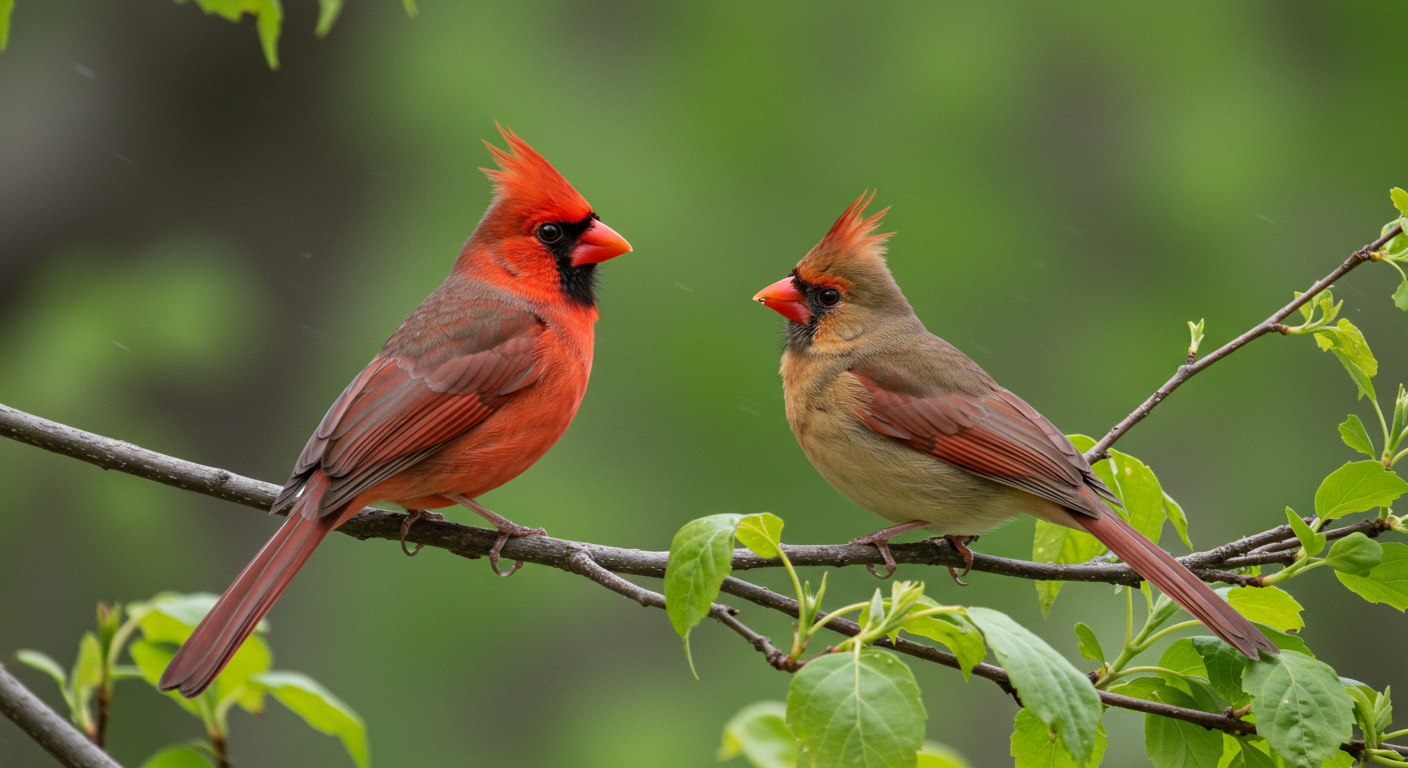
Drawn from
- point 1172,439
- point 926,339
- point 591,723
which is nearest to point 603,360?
point 591,723

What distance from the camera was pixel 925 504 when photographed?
2.66m

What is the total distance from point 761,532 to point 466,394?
1083 millimetres

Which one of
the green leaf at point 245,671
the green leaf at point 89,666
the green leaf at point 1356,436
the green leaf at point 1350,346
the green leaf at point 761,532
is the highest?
the green leaf at point 1350,346

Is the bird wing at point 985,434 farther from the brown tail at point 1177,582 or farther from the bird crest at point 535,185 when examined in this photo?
the bird crest at point 535,185

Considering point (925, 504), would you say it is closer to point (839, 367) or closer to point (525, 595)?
point (839, 367)

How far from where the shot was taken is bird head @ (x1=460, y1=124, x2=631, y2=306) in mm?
3006

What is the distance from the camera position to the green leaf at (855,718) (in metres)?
1.52

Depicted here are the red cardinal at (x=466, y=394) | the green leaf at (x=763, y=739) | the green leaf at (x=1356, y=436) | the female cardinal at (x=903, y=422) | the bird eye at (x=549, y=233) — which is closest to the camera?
the green leaf at (x=1356, y=436)

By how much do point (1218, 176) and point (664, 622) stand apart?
4.39 meters

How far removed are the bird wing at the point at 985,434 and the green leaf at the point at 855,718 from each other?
3.40ft

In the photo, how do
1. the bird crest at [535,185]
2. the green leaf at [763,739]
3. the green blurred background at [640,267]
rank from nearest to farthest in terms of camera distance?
the green leaf at [763,739]
the bird crest at [535,185]
the green blurred background at [640,267]

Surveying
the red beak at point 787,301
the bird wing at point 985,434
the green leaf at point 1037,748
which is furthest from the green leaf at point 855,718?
the red beak at point 787,301

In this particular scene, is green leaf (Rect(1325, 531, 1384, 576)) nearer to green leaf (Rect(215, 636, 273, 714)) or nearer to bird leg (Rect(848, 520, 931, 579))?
bird leg (Rect(848, 520, 931, 579))

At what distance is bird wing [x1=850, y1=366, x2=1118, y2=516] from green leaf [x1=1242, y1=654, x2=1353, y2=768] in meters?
0.65
